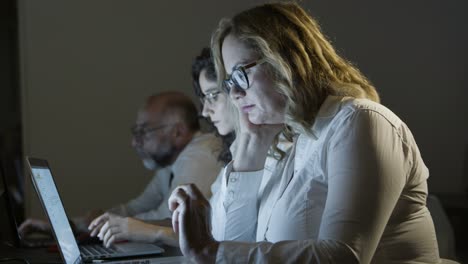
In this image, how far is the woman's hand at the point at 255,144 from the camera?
6.30 ft

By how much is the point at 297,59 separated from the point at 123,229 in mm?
1010

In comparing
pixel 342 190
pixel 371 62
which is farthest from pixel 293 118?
pixel 371 62

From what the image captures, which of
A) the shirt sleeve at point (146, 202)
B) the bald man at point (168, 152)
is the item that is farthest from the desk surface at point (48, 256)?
the shirt sleeve at point (146, 202)

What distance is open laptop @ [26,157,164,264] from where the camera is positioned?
156 cm

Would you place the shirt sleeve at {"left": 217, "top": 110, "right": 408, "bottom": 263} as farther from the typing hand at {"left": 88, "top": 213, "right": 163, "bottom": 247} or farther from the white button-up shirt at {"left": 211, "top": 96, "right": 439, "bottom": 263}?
the typing hand at {"left": 88, "top": 213, "right": 163, "bottom": 247}

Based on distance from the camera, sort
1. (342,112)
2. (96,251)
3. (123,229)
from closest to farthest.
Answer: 1. (342,112)
2. (96,251)
3. (123,229)

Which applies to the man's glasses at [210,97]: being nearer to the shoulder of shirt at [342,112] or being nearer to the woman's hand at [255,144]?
the woman's hand at [255,144]

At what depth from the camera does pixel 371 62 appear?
4.15m

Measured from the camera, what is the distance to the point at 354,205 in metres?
1.23

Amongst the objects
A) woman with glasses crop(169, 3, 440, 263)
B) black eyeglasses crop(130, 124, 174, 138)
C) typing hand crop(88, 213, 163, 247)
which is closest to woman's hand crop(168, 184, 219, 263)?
woman with glasses crop(169, 3, 440, 263)

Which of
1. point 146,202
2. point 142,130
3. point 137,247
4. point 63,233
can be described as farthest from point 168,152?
point 63,233

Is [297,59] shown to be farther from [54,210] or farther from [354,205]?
[54,210]

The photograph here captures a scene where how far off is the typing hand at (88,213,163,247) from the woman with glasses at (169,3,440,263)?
0.57 meters

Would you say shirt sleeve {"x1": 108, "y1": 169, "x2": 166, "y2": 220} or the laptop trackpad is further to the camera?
shirt sleeve {"x1": 108, "y1": 169, "x2": 166, "y2": 220}
